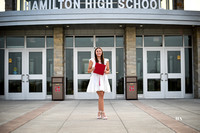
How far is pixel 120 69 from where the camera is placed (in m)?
12.0

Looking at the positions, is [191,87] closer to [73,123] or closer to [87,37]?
[87,37]

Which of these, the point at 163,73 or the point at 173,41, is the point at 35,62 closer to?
the point at 163,73

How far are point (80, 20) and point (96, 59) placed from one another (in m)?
4.62

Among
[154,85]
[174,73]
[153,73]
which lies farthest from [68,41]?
[174,73]

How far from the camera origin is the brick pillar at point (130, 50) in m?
11.6

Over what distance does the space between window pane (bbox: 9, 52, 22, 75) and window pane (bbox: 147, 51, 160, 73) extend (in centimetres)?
642

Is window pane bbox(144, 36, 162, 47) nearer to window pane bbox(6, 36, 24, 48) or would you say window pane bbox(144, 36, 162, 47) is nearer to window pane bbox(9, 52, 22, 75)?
window pane bbox(6, 36, 24, 48)

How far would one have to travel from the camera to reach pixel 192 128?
16.9ft

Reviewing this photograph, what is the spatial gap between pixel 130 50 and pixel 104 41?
1417 mm

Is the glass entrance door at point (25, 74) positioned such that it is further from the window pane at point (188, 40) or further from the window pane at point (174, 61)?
the window pane at point (188, 40)

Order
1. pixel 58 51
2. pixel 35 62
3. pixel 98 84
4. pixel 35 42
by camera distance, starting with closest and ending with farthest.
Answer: pixel 98 84, pixel 58 51, pixel 35 62, pixel 35 42

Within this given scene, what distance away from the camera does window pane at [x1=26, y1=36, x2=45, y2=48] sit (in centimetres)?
1212

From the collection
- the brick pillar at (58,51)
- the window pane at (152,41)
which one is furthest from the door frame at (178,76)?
the brick pillar at (58,51)

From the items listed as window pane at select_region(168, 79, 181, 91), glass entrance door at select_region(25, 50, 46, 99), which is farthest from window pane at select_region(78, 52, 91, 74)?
window pane at select_region(168, 79, 181, 91)
